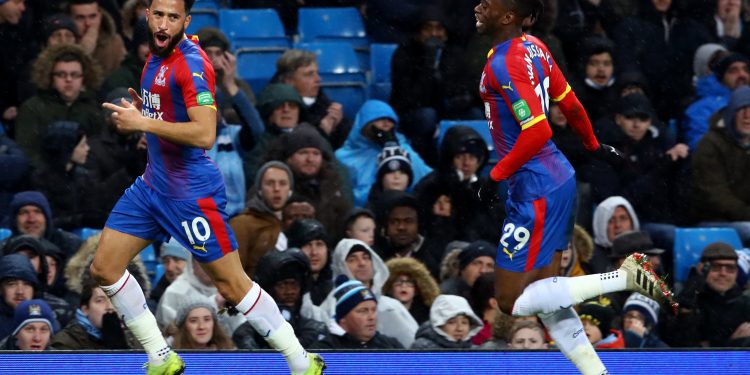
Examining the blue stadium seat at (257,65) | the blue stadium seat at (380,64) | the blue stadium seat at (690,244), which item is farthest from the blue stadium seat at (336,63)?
the blue stadium seat at (690,244)

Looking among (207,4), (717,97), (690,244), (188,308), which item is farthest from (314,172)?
(717,97)

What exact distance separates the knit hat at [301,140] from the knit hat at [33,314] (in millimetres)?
2672

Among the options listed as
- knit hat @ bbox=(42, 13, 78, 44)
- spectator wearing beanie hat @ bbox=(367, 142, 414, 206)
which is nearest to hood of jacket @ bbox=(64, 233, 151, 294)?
spectator wearing beanie hat @ bbox=(367, 142, 414, 206)

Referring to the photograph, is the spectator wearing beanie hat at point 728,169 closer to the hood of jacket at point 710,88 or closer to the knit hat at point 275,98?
the hood of jacket at point 710,88

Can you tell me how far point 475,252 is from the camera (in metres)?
10.2

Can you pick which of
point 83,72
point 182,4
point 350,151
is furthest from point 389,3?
point 182,4

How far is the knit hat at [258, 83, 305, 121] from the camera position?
11.7m

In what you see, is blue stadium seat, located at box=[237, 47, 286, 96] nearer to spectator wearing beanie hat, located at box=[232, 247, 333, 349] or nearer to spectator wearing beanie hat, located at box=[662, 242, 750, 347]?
spectator wearing beanie hat, located at box=[232, 247, 333, 349]

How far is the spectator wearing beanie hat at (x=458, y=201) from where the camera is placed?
11078 mm

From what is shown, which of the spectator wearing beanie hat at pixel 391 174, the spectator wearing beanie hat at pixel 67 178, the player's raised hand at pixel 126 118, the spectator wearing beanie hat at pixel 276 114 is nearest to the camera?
the player's raised hand at pixel 126 118

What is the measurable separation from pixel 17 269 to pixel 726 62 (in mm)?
6274

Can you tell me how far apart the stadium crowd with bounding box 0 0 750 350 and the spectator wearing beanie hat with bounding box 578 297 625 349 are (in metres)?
0.01

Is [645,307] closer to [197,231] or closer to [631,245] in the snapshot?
[631,245]

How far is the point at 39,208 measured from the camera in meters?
10.1
